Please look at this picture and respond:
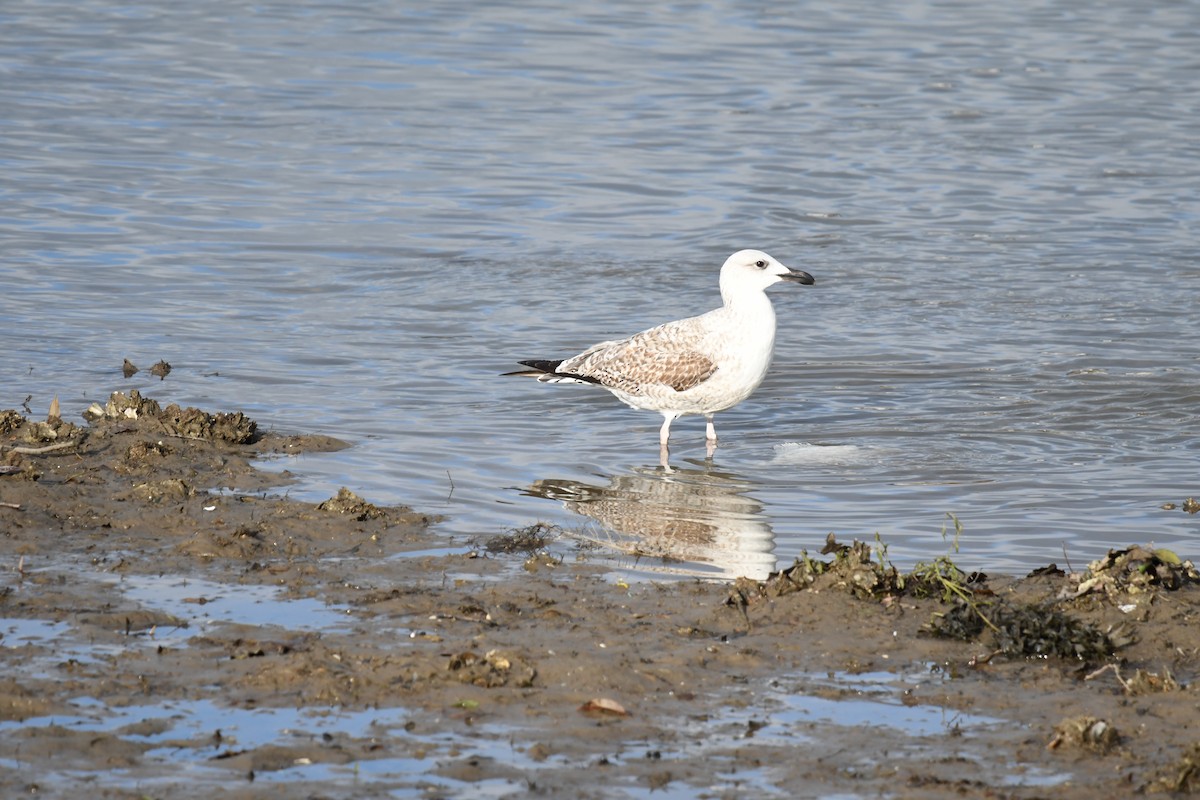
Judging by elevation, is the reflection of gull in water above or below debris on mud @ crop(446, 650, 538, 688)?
below

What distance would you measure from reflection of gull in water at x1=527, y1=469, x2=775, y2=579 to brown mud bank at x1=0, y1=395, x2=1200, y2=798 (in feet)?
1.74

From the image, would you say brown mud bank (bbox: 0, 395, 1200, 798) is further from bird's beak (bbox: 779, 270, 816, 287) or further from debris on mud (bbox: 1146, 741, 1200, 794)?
bird's beak (bbox: 779, 270, 816, 287)

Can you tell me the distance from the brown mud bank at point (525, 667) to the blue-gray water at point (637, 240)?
1.16 m

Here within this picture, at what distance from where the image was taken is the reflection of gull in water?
7.79 m

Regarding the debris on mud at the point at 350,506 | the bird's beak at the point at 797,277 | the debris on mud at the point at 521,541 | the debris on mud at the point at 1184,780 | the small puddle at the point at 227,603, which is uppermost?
the bird's beak at the point at 797,277

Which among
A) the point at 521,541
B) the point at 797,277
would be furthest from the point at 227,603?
the point at 797,277

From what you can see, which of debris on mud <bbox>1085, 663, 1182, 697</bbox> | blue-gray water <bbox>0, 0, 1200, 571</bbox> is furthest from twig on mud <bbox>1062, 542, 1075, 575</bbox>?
debris on mud <bbox>1085, 663, 1182, 697</bbox>

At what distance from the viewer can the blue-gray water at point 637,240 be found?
32.4 feet

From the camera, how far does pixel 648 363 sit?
10.5 metres

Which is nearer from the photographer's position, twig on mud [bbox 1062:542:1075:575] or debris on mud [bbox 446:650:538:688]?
debris on mud [bbox 446:650:538:688]

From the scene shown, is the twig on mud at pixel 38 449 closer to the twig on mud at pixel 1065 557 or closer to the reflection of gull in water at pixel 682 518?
the reflection of gull in water at pixel 682 518

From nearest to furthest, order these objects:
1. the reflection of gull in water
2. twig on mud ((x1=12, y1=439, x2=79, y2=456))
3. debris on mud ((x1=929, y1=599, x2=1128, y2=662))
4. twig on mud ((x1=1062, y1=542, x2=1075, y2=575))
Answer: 1. debris on mud ((x1=929, y1=599, x2=1128, y2=662))
2. twig on mud ((x1=1062, y1=542, x2=1075, y2=575))
3. the reflection of gull in water
4. twig on mud ((x1=12, y1=439, x2=79, y2=456))

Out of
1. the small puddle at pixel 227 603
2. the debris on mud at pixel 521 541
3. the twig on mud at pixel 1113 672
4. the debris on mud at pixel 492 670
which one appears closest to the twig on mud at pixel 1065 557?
the twig on mud at pixel 1113 672

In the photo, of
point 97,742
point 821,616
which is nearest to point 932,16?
A: point 821,616
